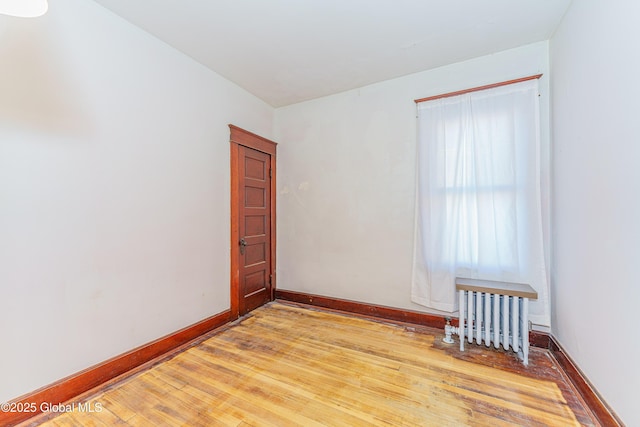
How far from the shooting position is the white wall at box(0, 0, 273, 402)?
66.6 inches

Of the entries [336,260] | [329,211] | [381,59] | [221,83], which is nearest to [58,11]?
[221,83]

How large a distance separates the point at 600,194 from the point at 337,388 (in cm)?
228

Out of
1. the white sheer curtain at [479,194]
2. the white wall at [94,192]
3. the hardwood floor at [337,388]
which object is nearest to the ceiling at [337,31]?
the white wall at [94,192]

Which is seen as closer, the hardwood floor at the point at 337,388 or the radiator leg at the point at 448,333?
the hardwood floor at the point at 337,388

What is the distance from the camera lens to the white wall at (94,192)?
169 centimetres

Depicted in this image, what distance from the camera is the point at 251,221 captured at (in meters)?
3.60

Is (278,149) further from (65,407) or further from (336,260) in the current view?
(65,407)

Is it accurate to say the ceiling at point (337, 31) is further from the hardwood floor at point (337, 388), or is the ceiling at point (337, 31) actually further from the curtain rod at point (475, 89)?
the hardwood floor at point (337, 388)

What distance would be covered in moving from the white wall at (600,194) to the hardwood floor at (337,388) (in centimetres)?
44

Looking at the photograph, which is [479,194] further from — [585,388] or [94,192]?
[94,192]

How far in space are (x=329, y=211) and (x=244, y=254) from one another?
1.29m

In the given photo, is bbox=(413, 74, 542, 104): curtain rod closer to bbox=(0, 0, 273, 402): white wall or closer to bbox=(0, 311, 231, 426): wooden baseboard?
bbox=(0, 0, 273, 402): white wall

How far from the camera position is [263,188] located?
12.6 feet

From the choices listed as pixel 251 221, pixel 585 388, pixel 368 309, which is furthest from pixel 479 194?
pixel 251 221
